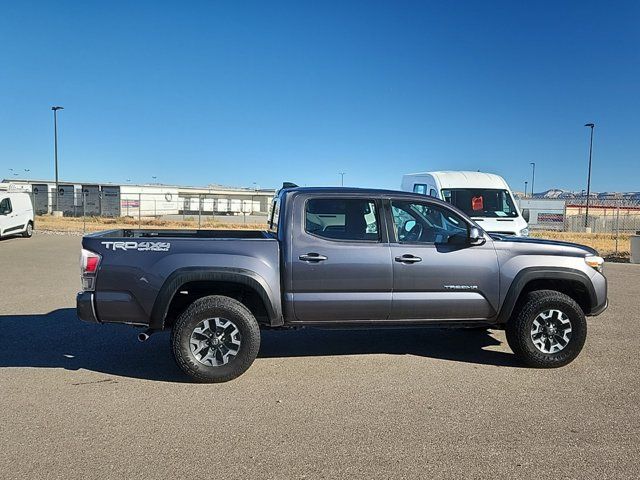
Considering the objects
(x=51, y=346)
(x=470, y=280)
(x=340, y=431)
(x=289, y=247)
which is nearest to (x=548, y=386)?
(x=470, y=280)

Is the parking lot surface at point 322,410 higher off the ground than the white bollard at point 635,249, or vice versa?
the white bollard at point 635,249

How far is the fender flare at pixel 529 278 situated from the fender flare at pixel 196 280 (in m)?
2.43

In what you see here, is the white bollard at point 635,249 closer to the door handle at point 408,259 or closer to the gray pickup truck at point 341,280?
the gray pickup truck at point 341,280

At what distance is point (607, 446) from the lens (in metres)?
3.71

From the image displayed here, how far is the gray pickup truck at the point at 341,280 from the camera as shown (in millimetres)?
4875

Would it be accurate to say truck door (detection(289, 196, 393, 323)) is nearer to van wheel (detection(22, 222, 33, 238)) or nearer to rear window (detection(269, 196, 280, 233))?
rear window (detection(269, 196, 280, 233))

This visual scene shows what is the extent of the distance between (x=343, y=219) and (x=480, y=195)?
27.1 ft

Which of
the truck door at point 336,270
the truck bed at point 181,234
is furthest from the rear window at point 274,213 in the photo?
the truck door at point 336,270

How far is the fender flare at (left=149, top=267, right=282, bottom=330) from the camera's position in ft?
15.9

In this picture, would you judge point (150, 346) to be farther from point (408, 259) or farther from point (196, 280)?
point (408, 259)

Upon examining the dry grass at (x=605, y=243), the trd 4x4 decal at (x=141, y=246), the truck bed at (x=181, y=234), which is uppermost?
the truck bed at (x=181, y=234)

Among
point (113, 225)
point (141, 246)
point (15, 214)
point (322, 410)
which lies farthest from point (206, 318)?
point (113, 225)

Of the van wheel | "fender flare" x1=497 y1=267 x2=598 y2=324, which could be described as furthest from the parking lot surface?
the van wheel

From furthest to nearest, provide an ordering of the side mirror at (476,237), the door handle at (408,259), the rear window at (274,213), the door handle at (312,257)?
the rear window at (274,213) < the side mirror at (476,237) < the door handle at (408,259) < the door handle at (312,257)
